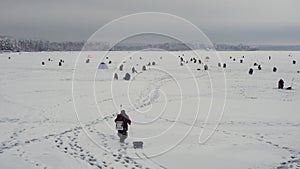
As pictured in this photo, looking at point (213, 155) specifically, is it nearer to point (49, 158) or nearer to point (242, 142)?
point (242, 142)

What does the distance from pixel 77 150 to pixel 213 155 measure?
4.49m

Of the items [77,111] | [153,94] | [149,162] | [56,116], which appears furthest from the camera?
[153,94]

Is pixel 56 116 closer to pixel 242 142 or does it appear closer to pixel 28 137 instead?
pixel 28 137

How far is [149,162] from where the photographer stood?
10.8m

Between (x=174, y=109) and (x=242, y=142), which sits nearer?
(x=242, y=142)

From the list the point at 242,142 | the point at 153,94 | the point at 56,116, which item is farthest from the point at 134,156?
the point at 153,94

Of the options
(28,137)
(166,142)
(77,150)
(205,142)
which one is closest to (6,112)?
(28,137)

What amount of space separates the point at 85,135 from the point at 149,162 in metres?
4.15

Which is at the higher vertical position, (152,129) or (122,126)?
(122,126)

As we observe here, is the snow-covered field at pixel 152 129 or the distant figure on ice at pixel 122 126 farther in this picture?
the distant figure on ice at pixel 122 126

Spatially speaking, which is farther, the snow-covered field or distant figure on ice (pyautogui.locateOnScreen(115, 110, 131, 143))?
distant figure on ice (pyautogui.locateOnScreen(115, 110, 131, 143))

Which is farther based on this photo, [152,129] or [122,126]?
[152,129]

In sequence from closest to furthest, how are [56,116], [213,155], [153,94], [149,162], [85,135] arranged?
[149,162] → [213,155] → [85,135] → [56,116] → [153,94]

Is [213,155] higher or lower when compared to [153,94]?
lower
